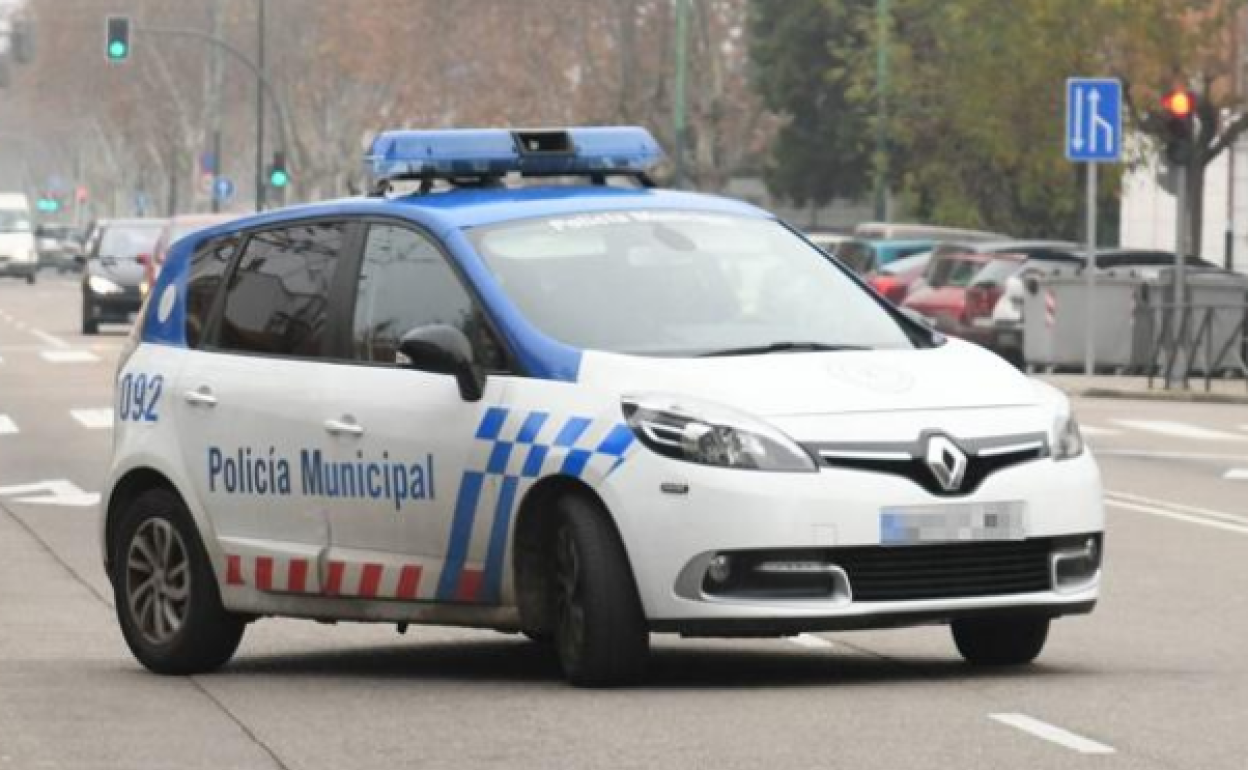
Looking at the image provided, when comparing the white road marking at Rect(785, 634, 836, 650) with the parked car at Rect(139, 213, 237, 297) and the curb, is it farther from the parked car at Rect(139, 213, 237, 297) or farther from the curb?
the parked car at Rect(139, 213, 237, 297)

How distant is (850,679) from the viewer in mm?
11508

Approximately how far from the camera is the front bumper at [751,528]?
10.7 m

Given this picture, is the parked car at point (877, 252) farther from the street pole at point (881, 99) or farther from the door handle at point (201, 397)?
the door handle at point (201, 397)

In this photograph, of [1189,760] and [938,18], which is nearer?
[1189,760]

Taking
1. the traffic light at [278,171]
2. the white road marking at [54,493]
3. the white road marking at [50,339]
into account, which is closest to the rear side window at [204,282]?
the white road marking at [54,493]

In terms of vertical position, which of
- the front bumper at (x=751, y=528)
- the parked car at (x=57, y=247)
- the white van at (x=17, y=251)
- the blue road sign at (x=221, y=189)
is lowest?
the parked car at (x=57, y=247)

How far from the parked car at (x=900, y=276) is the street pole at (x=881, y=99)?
63.4ft

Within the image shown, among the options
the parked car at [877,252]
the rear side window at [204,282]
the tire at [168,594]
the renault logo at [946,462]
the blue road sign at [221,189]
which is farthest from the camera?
the blue road sign at [221,189]

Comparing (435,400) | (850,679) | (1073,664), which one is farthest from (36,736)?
(1073,664)

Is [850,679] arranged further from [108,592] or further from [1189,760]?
[108,592]

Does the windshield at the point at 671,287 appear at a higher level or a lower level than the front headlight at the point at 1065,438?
higher

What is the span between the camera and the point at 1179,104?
121ft

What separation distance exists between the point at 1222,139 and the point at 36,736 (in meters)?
43.3

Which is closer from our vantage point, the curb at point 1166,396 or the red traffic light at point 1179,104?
the curb at point 1166,396
